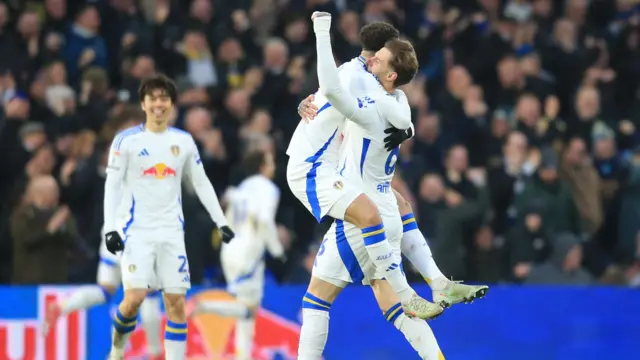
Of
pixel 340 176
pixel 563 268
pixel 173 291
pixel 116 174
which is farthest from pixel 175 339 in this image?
pixel 563 268

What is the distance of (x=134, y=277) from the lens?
400 inches

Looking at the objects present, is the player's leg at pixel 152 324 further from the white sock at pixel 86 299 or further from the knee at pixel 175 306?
the knee at pixel 175 306

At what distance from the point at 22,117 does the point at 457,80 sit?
5.29 meters

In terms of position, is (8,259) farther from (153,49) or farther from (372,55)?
(372,55)

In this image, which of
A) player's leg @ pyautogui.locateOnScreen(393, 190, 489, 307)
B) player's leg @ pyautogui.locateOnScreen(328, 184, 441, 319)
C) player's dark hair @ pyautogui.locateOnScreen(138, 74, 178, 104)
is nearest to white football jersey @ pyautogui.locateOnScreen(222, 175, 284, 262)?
player's dark hair @ pyautogui.locateOnScreen(138, 74, 178, 104)

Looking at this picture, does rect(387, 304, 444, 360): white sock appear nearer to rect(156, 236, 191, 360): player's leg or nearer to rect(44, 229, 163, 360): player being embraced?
rect(156, 236, 191, 360): player's leg

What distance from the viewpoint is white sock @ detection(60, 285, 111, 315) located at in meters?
11.8

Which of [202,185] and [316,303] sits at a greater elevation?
[202,185]

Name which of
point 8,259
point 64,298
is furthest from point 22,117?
point 64,298

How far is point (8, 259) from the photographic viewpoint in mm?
13492

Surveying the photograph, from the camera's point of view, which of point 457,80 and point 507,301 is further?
point 457,80

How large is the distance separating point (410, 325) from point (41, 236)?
538cm

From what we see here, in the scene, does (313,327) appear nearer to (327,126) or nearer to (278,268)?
(327,126)

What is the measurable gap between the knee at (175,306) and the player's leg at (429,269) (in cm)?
210
